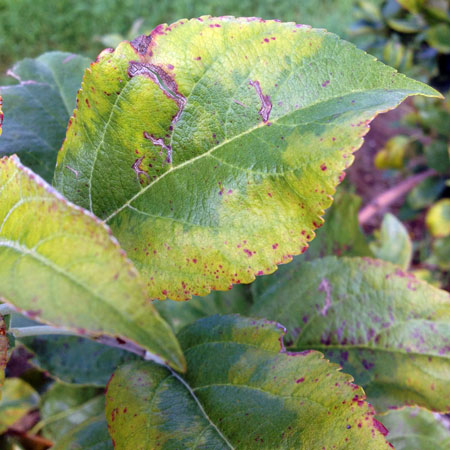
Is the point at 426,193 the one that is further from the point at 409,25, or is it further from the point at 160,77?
the point at 160,77

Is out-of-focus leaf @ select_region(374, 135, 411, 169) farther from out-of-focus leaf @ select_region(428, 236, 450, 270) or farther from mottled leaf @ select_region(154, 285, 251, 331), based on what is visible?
mottled leaf @ select_region(154, 285, 251, 331)

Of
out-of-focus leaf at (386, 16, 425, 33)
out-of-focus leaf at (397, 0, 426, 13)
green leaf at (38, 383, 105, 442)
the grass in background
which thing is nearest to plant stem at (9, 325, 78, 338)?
green leaf at (38, 383, 105, 442)

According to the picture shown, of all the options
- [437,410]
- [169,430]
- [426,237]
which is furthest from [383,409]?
[426,237]

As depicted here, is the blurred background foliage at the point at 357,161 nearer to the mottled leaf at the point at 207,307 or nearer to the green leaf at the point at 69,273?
the mottled leaf at the point at 207,307

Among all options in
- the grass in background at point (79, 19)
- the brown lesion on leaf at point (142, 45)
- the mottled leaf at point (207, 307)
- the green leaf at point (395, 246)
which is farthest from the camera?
the grass in background at point (79, 19)

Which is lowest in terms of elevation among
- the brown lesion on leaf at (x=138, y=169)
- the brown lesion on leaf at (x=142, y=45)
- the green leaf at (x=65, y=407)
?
the green leaf at (x=65, y=407)

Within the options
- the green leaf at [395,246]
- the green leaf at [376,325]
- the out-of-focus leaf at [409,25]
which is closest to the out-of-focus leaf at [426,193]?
the out-of-focus leaf at [409,25]

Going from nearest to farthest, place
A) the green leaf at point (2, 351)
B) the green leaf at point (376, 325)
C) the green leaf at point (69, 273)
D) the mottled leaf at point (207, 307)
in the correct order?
the green leaf at point (69, 273) → the green leaf at point (2, 351) → the green leaf at point (376, 325) → the mottled leaf at point (207, 307)
